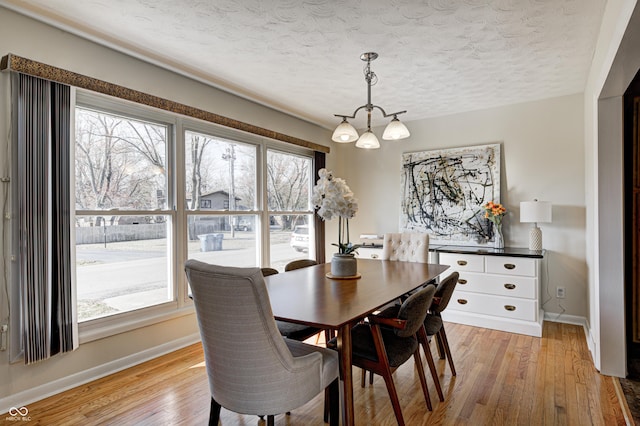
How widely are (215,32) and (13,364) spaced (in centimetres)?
249

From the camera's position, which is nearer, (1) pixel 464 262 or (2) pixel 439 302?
(2) pixel 439 302

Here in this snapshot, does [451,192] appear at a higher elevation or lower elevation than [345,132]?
lower

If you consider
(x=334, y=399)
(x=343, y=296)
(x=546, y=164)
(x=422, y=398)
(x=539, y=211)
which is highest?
(x=546, y=164)

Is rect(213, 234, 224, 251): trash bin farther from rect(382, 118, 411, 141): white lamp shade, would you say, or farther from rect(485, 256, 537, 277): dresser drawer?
rect(485, 256, 537, 277): dresser drawer

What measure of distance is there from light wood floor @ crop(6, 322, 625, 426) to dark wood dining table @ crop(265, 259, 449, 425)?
0.72 metres

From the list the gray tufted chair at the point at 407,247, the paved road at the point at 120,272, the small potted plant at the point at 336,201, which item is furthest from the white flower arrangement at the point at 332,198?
the paved road at the point at 120,272

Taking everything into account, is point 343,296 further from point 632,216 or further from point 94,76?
point 632,216

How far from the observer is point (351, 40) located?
2.55m

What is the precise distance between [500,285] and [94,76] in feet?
13.3

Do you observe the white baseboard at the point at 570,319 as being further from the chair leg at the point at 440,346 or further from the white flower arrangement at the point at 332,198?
the white flower arrangement at the point at 332,198

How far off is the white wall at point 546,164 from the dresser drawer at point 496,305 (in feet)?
2.10

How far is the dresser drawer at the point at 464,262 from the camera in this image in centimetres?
376

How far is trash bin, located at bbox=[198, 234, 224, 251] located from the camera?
345cm

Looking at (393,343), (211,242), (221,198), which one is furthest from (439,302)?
(221,198)
